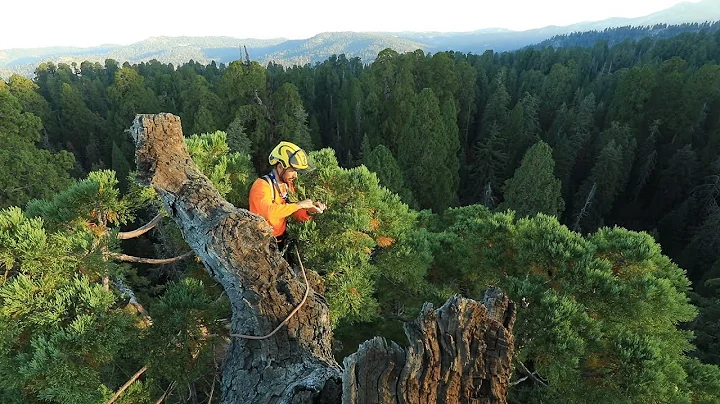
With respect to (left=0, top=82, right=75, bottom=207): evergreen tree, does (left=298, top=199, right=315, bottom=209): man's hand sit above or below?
above

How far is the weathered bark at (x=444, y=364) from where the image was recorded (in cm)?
236

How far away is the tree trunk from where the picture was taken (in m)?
2.38

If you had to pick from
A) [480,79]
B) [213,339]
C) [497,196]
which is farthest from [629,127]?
[213,339]

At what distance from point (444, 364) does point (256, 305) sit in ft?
6.48

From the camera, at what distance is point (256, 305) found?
12.2 feet

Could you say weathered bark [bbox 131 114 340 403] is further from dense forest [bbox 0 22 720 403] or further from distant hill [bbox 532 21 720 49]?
distant hill [bbox 532 21 720 49]

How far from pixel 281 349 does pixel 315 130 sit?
2891cm

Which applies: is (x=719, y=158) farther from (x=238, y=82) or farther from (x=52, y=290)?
(x=52, y=290)

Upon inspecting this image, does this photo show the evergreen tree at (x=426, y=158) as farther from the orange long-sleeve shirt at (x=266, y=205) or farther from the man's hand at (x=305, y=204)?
the orange long-sleeve shirt at (x=266, y=205)

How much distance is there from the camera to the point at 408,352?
2.36 metres

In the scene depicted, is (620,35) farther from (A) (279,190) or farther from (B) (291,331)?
(B) (291,331)

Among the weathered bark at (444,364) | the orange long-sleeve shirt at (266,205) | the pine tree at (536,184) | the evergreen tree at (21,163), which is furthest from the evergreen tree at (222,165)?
the pine tree at (536,184)

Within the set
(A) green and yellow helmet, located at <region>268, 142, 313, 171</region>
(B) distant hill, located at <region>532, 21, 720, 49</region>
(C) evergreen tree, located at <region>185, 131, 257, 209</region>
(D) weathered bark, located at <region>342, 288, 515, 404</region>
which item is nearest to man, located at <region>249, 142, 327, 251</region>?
(A) green and yellow helmet, located at <region>268, 142, 313, 171</region>

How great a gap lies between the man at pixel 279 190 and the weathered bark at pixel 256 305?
0.48 metres
